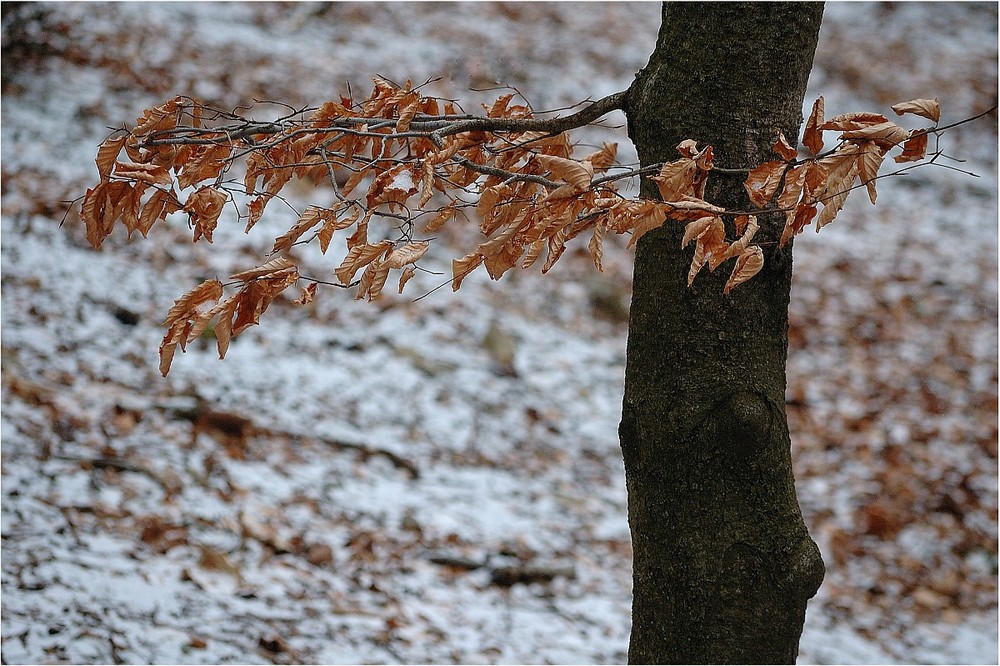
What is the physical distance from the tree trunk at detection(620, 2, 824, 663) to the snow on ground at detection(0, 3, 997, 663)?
0.97m

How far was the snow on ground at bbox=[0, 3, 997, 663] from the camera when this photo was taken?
2.50 meters

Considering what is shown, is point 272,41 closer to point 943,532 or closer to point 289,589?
point 289,589

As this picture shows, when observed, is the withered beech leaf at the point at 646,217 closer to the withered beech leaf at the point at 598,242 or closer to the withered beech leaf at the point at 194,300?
the withered beech leaf at the point at 598,242

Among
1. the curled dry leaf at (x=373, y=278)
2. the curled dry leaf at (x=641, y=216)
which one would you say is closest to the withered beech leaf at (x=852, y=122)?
the curled dry leaf at (x=641, y=216)

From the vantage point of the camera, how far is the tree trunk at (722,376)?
55.8 inches

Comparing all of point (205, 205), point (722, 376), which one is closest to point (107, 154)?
point (205, 205)

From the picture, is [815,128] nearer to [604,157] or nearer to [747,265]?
[747,265]

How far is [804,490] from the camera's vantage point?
3.98m

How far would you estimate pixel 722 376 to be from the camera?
1453 millimetres

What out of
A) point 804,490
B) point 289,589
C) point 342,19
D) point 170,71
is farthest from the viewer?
point 342,19

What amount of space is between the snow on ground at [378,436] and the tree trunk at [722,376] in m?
0.97

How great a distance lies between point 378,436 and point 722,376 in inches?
98.6

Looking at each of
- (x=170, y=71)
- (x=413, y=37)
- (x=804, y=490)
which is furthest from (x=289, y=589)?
(x=413, y=37)

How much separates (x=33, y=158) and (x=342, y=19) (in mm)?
4000
